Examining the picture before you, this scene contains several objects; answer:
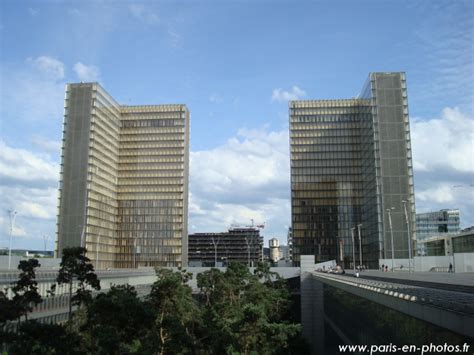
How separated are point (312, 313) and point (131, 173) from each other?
121060 millimetres

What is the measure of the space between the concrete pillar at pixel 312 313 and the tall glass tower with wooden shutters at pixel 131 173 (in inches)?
3853

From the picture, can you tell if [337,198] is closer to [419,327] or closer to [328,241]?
[328,241]

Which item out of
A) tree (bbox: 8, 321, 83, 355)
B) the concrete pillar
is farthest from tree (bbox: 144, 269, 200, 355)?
the concrete pillar

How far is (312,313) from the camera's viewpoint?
88812 millimetres

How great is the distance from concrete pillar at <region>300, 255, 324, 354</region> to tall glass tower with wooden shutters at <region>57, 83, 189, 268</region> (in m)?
97.9

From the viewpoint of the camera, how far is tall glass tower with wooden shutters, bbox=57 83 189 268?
167000 millimetres

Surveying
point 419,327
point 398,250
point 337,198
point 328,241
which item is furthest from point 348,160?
point 419,327

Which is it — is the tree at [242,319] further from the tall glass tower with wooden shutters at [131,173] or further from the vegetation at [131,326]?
the tall glass tower with wooden shutters at [131,173]

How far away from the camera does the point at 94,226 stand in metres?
167

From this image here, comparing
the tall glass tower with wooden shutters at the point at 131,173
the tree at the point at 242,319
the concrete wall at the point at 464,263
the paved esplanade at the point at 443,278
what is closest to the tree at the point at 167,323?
the tree at the point at 242,319

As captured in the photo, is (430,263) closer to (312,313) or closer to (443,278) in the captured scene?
(312,313)

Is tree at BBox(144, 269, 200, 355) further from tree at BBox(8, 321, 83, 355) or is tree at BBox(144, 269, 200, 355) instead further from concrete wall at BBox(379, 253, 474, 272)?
concrete wall at BBox(379, 253, 474, 272)

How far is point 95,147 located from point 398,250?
106359 millimetres

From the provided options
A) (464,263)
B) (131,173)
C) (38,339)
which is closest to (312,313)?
(464,263)
